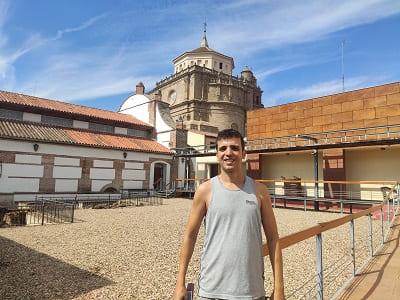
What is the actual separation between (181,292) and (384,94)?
18.6m

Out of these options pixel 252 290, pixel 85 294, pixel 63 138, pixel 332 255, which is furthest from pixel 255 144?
pixel 252 290

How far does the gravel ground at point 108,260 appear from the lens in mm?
4484

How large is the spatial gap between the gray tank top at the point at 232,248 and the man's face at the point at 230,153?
0.17 metres

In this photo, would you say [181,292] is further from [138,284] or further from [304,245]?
[304,245]

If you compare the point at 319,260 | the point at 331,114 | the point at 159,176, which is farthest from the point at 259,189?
the point at 159,176

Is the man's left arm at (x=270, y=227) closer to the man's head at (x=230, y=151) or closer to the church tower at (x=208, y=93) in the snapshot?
the man's head at (x=230, y=151)

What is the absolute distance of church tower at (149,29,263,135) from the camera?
37.5 m

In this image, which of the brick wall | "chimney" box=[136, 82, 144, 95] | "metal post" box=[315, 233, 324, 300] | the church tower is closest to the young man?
"metal post" box=[315, 233, 324, 300]

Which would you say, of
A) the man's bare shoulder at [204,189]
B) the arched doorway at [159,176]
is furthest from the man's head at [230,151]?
the arched doorway at [159,176]

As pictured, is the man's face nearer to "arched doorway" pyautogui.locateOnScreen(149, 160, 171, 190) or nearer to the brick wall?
the brick wall

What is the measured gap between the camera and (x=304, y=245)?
7562mm

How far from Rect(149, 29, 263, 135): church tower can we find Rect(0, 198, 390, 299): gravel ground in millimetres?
26332

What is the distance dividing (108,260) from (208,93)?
34.6 m

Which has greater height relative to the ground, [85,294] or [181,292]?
[181,292]
